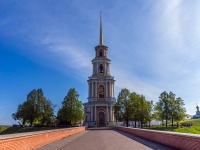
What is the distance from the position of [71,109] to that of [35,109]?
13725mm

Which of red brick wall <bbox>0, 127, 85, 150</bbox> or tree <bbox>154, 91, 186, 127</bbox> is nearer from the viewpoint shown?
red brick wall <bbox>0, 127, 85, 150</bbox>

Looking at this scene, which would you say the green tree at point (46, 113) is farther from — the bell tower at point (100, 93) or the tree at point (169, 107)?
the tree at point (169, 107)

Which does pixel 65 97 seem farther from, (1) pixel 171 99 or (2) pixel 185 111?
(2) pixel 185 111

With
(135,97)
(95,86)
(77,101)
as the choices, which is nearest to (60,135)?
(77,101)

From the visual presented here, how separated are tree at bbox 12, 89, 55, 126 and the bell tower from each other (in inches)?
435

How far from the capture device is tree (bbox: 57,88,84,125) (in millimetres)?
46719

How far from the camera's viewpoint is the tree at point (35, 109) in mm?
54312

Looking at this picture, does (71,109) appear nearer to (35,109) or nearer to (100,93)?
(35,109)

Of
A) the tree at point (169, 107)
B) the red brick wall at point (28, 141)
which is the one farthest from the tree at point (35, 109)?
the red brick wall at point (28, 141)

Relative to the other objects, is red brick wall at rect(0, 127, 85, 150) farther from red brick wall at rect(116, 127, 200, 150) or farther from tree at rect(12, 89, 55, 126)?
tree at rect(12, 89, 55, 126)

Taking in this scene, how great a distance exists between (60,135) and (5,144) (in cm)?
1224

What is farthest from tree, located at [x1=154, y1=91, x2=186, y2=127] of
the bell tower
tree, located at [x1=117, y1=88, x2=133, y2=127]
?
the bell tower

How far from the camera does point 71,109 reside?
4694cm

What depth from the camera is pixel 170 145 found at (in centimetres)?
1233
